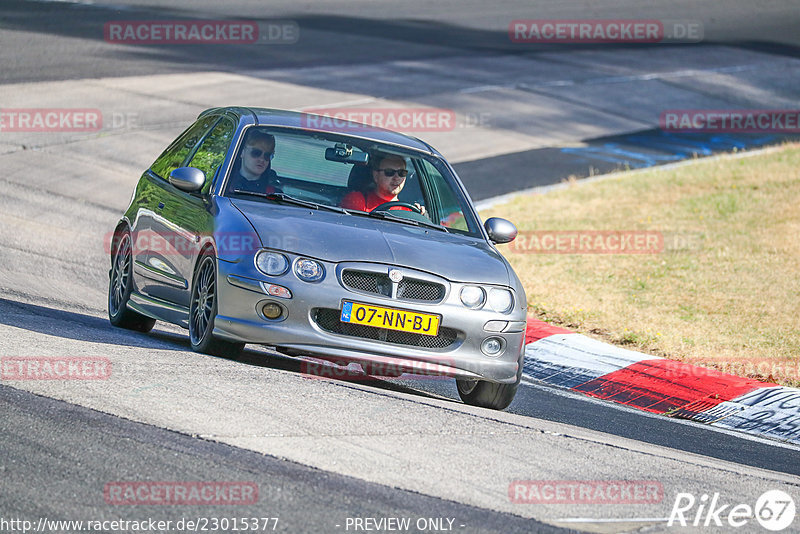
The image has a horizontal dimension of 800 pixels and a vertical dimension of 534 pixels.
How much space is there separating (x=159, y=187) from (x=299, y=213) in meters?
1.62

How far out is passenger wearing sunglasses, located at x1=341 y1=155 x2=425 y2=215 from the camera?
8438 mm

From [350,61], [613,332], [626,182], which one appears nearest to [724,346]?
[613,332]

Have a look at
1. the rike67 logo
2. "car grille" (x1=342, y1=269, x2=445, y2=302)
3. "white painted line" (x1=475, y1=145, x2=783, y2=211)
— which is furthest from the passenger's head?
"white painted line" (x1=475, y1=145, x2=783, y2=211)

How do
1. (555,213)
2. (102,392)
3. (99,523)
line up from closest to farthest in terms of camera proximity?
(99,523)
(102,392)
(555,213)

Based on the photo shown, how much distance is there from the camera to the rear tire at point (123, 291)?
29.8ft

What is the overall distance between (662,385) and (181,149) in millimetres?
3981

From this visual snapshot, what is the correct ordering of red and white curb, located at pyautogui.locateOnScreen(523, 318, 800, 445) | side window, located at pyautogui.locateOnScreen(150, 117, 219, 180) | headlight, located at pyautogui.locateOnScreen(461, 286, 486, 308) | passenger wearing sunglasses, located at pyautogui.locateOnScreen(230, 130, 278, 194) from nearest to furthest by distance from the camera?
headlight, located at pyautogui.locateOnScreen(461, 286, 486, 308)
passenger wearing sunglasses, located at pyautogui.locateOnScreen(230, 130, 278, 194)
red and white curb, located at pyautogui.locateOnScreen(523, 318, 800, 445)
side window, located at pyautogui.locateOnScreen(150, 117, 219, 180)

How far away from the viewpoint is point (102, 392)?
6.27m

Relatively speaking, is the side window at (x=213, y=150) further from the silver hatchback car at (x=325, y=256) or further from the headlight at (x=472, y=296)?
the headlight at (x=472, y=296)

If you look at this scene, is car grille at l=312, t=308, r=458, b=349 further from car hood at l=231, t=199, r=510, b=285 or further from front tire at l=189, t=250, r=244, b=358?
front tire at l=189, t=250, r=244, b=358

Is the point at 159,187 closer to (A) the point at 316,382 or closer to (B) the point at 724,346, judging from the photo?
(A) the point at 316,382

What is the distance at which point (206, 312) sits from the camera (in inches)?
300

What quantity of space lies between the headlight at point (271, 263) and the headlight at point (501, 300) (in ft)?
4.18

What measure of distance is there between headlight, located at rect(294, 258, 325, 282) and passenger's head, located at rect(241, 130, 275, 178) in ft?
3.90
